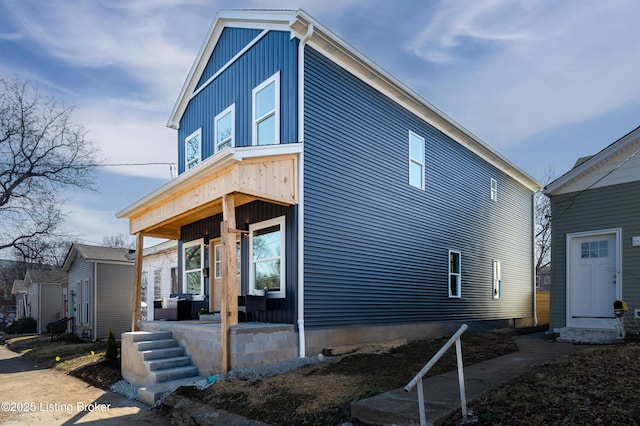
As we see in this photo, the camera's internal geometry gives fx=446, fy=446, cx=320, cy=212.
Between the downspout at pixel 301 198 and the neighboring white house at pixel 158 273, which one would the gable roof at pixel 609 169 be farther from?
the neighboring white house at pixel 158 273

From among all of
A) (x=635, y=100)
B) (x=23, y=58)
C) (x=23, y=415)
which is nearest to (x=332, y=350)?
(x=23, y=415)

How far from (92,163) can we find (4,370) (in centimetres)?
1311

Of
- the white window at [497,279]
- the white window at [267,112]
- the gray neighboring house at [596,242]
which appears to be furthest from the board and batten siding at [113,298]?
the gray neighboring house at [596,242]

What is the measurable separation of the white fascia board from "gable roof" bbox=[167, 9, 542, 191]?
2396mm

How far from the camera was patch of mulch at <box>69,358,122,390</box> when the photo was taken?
9.23 metres

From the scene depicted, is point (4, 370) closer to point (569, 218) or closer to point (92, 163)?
point (92, 163)

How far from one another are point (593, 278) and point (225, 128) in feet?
32.0

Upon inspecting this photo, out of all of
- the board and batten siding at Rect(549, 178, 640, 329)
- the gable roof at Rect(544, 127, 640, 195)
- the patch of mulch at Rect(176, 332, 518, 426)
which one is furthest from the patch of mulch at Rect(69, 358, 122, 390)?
the gable roof at Rect(544, 127, 640, 195)

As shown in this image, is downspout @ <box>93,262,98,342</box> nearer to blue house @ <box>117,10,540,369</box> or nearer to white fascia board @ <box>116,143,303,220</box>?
blue house @ <box>117,10,540,369</box>

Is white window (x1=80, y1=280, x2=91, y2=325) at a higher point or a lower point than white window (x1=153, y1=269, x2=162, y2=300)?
lower

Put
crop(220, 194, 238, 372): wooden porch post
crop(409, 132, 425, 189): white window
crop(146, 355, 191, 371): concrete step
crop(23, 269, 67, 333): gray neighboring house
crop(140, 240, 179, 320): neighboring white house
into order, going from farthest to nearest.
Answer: crop(23, 269, 67, 333): gray neighboring house
crop(140, 240, 179, 320): neighboring white house
crop(409, 132, 425, 189): white window
crop(146, 355, 191, 371): concrete step
crop(220, 194, 238, 372): wooden porch post

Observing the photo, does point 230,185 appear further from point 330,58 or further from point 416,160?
point 416,160

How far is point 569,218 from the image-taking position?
11305mm

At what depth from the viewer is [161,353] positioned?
28.0ft
